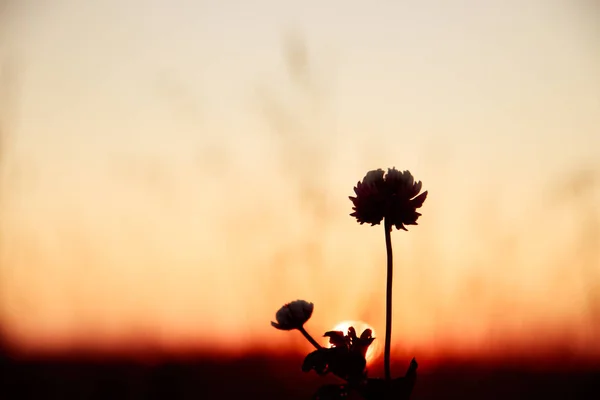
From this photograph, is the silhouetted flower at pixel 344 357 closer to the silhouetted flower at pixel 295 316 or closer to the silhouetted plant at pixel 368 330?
the silhouetted plant at pixel 368 330

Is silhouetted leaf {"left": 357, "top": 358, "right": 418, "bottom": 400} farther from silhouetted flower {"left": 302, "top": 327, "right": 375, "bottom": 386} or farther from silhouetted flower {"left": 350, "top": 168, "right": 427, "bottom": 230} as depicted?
silhouetted flower {"left": 350, "top": 168, "right": 427, "bottom": 230}

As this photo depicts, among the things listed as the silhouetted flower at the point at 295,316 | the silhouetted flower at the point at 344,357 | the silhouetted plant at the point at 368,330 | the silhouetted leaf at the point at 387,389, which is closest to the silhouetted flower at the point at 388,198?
the silhouetted plant at the point at 368,330

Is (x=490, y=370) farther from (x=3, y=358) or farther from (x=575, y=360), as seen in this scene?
(x=3, y=358)

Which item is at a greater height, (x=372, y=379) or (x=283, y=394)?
(x=283, y=394)

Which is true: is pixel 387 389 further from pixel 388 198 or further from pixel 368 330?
pixel 388 198

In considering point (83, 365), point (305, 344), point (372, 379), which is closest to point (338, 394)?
point (372, 379)

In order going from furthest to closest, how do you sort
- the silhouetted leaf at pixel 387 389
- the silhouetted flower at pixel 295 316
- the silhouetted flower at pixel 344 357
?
the silhouetted flower at pixel 295 316 < the silhouetted flower at pixel 344 357 < the silhouetted leaf at pixel 387 389

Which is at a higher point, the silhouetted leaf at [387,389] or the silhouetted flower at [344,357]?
the silhouetted flower at [344,357]

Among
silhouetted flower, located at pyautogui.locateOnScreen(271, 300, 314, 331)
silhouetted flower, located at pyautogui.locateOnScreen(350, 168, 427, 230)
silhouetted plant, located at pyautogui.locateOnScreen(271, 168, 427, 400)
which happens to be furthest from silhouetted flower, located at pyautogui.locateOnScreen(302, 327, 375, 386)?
silhouetted flower, located at pyautogui.locateOnScreen(350, 168, 427, 230)

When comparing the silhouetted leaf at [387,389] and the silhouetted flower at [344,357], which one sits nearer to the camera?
the silhouetted leaf at [387,389]
